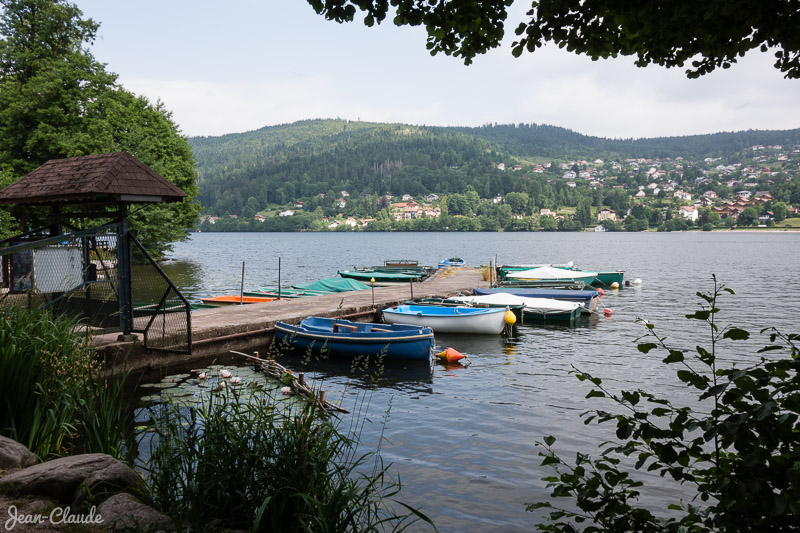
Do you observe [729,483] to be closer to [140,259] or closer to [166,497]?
[166,497]

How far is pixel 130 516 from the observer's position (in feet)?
12.1

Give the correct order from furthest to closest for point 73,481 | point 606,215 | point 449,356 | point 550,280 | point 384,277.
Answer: point 606,215 → point 384,277 → point 550,280 → point 449,356 → point 73,481

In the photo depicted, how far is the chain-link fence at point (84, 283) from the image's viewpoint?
9.42 metres

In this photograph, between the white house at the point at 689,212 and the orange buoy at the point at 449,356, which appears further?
the white house at the point at 689,212

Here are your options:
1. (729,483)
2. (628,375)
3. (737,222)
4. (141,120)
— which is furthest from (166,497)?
(737,222)

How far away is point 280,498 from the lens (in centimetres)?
394

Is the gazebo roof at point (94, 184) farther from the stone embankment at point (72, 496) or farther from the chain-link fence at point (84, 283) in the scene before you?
the stone embankment at point (72, 496)

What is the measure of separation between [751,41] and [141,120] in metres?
39.2

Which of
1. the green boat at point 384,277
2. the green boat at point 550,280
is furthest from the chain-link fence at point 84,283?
the green boat at point 384,277

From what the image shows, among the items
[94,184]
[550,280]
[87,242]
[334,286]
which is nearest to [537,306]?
[550,280]

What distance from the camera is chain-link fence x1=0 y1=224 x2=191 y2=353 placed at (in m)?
9.42

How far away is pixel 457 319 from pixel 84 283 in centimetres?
1321

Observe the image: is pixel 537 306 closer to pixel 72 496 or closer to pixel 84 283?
pixel 84 283

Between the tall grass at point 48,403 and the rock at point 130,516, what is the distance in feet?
4.28
